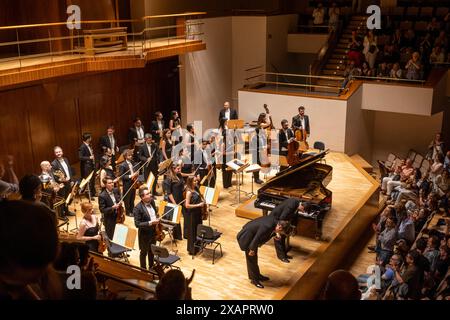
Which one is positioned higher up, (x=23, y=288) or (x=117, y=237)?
A: (x=23, y=288)

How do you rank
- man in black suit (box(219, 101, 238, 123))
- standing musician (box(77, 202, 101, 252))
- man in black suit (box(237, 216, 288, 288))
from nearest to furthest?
standing musician (box(77, 202, 101, 252)) → man in black suit (box(237, 216, 288, 288)) → man in black suit (box(219, 101, 238, 123))

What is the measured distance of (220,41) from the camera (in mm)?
17656

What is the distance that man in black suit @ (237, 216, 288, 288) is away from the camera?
8031mm

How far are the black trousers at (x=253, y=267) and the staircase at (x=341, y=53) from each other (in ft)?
31.9

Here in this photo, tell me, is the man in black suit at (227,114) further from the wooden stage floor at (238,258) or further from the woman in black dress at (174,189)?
the woman in black dress at (174,189)

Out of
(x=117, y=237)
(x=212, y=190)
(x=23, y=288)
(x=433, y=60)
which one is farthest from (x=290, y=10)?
(x=23, y=288)

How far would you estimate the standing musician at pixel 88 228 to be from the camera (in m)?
7.57

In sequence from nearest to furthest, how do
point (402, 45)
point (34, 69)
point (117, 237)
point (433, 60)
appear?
point (117, 237) → point (34, 69) → point (433, 60) → point (402, 45)

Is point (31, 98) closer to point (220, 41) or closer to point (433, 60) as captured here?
point (220, 41)

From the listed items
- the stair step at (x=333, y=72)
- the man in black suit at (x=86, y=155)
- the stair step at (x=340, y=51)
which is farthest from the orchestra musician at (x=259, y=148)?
the stair step at (x=340, y=51)

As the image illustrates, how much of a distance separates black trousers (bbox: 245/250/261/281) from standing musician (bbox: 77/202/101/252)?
236 centimetres

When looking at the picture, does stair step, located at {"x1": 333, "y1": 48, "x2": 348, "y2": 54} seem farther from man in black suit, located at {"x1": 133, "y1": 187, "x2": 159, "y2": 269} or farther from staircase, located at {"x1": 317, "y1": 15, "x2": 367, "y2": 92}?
man in black suit, located at {"x1": 133, "y1": 187, "x2": 159, "y2": 269}

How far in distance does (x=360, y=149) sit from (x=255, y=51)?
4.98 m

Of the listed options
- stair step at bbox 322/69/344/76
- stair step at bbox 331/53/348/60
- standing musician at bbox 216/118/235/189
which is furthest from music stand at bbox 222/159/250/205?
stair step at bbox 331/53/348/60
